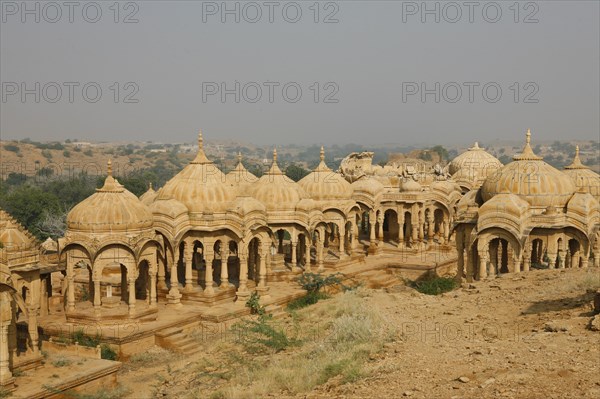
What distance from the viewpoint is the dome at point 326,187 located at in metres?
29.9

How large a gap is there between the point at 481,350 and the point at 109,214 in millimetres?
10836

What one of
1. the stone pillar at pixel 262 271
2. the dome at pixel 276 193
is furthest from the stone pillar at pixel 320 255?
the stone pillar at pixel 262 271

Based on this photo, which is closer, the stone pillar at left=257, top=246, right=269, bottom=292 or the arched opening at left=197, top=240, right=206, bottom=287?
the stone pillar at left=257, top=246, right=269, bottom=292

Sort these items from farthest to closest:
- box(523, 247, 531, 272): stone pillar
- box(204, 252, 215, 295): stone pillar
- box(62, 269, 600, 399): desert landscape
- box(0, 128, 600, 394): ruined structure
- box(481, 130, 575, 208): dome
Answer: box(481, 130, 575, 208): dome → box(523, 247, 531, 272): stone pillar → box(204, 252, 215, 295): stone pillar → box(0, 128, 600, 394): ruined structure → box(62, 269, 600, 399): desert landscape

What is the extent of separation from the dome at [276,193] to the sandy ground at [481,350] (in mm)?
6478

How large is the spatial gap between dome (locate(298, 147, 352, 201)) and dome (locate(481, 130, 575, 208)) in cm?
664

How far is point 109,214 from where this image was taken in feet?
62.5

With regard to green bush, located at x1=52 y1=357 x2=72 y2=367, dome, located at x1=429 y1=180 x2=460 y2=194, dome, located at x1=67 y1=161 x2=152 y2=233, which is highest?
dome, located at x1=429 y1=180 x2=460 y2=194

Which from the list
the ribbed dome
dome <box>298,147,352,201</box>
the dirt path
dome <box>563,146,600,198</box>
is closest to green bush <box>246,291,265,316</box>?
the dirt path

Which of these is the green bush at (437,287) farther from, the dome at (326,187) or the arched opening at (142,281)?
the arched opening at (142,281)

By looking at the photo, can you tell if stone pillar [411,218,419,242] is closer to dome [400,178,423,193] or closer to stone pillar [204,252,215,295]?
dome [400,178,423,193]

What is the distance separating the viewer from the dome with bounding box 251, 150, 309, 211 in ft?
85.4

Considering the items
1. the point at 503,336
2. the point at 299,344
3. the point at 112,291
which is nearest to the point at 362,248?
the point at 112,291

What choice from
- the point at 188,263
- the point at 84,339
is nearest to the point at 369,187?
the point at 188,263
